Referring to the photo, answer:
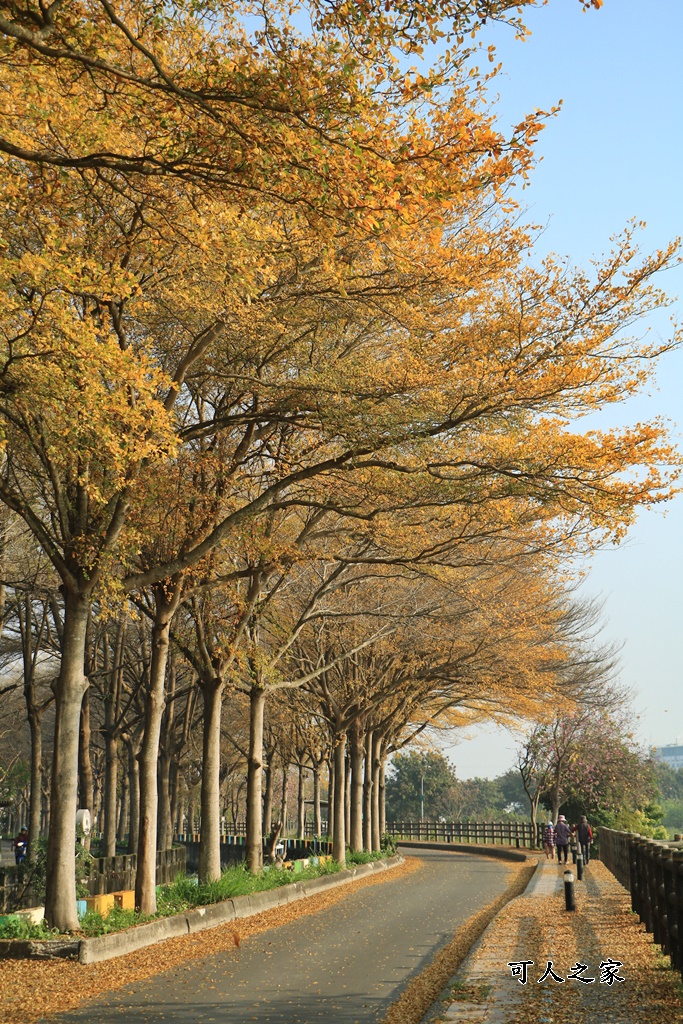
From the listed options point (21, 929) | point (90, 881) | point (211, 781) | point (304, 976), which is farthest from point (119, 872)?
point (304, 976)

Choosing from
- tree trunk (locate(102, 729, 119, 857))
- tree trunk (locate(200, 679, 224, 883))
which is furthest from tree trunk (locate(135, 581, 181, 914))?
tree trunk (locate(102, 729, 119, 857))

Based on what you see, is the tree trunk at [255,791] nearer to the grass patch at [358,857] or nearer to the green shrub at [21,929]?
the green shrub at [21,929]

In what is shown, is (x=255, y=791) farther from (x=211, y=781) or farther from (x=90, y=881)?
(x=90, y=881)

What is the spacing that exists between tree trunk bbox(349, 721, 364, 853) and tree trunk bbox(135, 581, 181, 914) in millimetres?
20852

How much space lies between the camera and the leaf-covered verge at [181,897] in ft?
44.3

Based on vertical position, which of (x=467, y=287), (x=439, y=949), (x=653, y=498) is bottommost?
(x=439, y=949)

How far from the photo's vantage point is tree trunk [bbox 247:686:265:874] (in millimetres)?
23516

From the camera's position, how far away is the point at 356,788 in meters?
37.9

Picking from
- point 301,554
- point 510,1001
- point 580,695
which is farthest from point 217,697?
point 580,695

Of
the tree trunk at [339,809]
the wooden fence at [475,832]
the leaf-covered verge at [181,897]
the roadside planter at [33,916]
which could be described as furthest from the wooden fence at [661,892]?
the wooden fence at [475,832]

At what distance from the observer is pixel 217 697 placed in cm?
2064

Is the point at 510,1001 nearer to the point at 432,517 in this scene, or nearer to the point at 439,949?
the point at 439,949

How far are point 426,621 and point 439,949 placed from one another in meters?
15.1

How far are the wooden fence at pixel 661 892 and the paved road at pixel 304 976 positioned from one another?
280 centimetres
